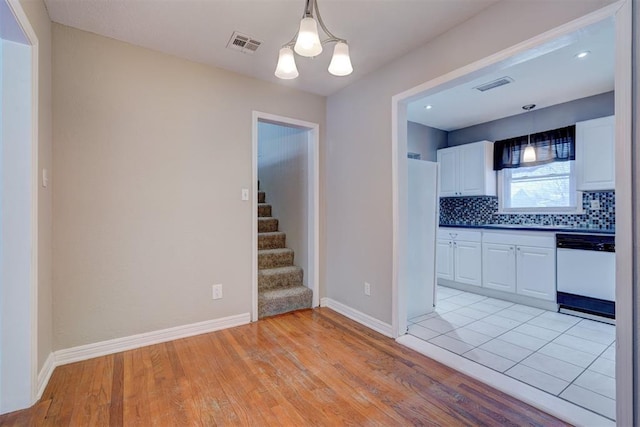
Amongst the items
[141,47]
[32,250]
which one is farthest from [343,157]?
[32,250]

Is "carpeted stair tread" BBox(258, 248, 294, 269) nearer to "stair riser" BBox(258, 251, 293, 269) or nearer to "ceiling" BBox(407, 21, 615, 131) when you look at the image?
"stair riser" BBox(258, 251, 293, 269)

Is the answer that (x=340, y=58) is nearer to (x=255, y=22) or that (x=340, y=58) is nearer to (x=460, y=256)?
(x=255, y=22)

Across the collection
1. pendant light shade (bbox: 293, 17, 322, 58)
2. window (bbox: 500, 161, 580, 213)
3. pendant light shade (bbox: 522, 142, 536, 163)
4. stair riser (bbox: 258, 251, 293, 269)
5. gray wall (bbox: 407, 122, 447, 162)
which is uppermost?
gray wall (bbox: 407, 122, 447, 162)

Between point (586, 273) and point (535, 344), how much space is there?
1.25m

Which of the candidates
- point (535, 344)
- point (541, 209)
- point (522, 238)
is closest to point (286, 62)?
point (535, 344)

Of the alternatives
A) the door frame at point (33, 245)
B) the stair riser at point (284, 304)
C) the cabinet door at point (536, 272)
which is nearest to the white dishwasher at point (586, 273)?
the cabinet door at point (536, 272)

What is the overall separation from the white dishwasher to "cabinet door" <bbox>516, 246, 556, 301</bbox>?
6 cm

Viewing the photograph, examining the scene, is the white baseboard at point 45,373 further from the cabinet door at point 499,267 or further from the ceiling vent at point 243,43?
the cabinet door at point 499,267

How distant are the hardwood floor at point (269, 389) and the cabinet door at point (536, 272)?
82.0 inches

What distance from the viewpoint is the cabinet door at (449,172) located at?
4.73 m

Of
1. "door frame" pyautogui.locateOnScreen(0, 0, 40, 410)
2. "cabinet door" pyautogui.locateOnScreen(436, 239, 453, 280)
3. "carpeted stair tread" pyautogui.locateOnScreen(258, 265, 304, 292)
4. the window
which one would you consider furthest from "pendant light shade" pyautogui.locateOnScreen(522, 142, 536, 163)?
"door frame" pyautogui.locateOnScreen(0, 0, 40, 410)

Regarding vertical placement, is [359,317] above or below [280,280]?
below

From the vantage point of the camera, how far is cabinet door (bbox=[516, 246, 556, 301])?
3285 millimetres

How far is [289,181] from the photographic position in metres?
4.00
